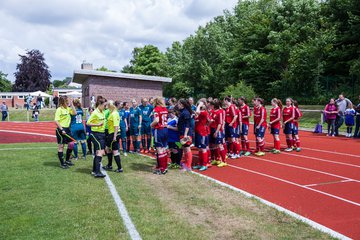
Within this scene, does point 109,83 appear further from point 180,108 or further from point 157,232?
point 157,232

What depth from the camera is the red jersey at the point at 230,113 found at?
11062 mm

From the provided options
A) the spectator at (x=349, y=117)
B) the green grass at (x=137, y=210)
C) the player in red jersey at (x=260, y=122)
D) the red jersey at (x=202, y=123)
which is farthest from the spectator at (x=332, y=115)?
the green grass at (x=137, y=210)

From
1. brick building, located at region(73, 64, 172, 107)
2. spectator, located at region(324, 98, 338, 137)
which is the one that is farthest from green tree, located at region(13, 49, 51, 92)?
spectator, located at region(324, 98, 338, 137)

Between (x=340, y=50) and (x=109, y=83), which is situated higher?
(x=340, y=50)

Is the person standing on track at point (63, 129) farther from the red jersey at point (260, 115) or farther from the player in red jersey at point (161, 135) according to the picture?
the red jersey at point (260, 115)

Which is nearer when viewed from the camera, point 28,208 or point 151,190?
point 28,208

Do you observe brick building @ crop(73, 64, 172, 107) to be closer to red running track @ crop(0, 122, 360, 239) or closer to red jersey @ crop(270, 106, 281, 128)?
red jersey @ crop(270, 106, 281, 128)

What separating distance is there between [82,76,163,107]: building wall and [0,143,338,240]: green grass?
72.2 feet

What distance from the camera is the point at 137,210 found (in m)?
5.95

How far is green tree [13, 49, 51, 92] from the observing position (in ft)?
257

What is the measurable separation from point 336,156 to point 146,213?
7.89 metres

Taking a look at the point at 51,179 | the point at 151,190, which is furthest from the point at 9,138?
the point at 151,190

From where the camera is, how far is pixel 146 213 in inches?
228

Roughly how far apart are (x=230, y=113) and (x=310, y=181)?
3653mm
